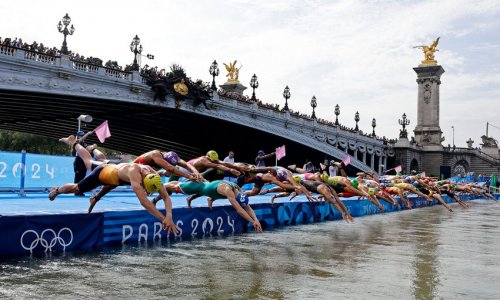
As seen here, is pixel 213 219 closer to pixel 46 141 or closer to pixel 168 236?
pixel 168 236

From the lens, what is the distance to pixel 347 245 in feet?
43.6

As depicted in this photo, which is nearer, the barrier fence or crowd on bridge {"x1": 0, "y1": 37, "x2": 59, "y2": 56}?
the barrier fence

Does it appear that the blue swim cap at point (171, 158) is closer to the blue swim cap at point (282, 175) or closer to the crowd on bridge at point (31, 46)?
the blue swim cap at point (282, 175)

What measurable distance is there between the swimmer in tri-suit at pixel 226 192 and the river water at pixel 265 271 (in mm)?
705

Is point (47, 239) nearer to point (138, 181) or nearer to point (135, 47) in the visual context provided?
point (138, 181)

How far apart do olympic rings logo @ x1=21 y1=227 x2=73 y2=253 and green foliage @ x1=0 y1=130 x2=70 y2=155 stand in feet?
304

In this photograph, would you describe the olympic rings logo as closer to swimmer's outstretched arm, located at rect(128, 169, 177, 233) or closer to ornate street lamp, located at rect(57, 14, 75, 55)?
swimmer's outstretched arm, located at rect(128, 169, 177, 233)

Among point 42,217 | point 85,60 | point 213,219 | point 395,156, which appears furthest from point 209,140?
point 42,217

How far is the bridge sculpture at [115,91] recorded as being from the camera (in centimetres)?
3462

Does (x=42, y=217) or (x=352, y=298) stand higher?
(x=42, y=217)

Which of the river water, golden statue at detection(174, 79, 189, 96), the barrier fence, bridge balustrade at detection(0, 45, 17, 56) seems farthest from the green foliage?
the river water

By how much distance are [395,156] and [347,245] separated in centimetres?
8316

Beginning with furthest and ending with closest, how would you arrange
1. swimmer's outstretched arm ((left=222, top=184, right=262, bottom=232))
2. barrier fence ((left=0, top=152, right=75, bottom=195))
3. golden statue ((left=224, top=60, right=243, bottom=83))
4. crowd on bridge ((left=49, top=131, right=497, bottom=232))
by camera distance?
golden statue ((left=224, top=60, right=243, bottom=83)), barrier fence ((left=0, top=152, right=75, bottom=195)), swimmer's outstretched arm ((left=222, top=184, right=262, bottom=232)), crowd on bridge ((left=49, top=131, right=497, bottom=232))

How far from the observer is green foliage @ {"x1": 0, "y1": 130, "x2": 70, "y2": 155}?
321ft
